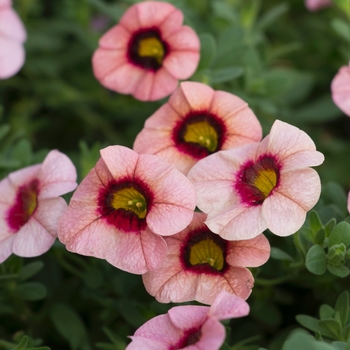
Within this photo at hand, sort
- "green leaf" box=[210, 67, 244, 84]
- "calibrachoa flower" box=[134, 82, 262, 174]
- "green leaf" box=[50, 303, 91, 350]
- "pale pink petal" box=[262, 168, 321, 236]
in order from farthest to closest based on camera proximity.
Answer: "green leaf" box=[210, 67, 244, 84]
"green leaf" box=[50, 303, 91, 350]
"calibrachoa flower" box=[134, 82, 262, 174]
"pale pink petal" box=[262, 168, 321, 236]

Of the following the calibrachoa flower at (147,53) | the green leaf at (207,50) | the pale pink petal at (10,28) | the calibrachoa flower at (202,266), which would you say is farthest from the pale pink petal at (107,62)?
the calibrachoa flower at (202,266)

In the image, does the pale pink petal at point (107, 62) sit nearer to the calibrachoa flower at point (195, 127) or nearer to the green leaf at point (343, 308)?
the calibrachoa flower at point (195, 127)

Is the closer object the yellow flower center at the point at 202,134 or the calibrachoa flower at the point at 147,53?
the yellow flower center at the point at 202,134

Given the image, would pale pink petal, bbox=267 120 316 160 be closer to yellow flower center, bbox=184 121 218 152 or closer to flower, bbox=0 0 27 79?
yellow flower center, bbox=184 121 218 152

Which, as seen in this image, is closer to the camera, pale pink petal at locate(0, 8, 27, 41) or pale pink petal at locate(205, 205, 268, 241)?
pale pink petal at locate(205, 205, 268, 241)

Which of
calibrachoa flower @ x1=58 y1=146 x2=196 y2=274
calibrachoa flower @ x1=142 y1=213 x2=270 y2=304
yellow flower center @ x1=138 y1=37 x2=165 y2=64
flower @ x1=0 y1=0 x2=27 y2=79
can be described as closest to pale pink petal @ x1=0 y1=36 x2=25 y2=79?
flower @ x1=0 y1=0 x2=27 y2=79

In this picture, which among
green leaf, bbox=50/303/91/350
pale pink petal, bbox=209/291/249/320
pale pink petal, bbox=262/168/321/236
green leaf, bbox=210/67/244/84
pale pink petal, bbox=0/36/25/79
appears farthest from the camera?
pale pink petal, bbox=0/36/25/79
